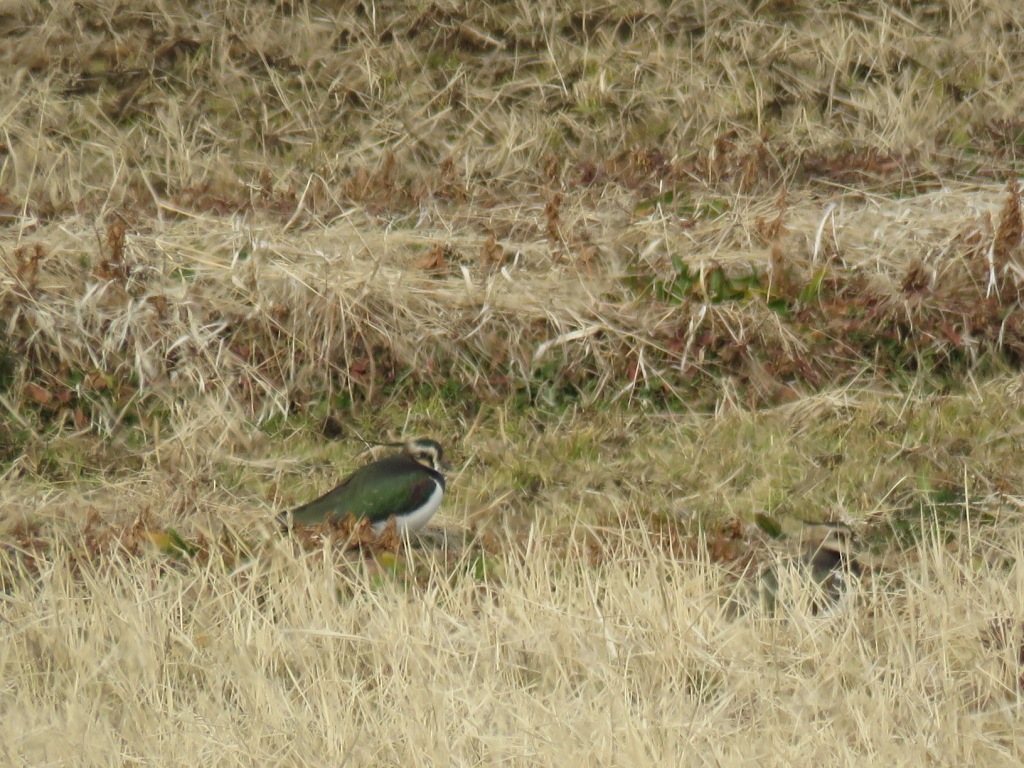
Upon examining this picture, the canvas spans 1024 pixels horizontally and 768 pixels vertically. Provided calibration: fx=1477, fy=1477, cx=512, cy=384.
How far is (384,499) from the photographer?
225 inches

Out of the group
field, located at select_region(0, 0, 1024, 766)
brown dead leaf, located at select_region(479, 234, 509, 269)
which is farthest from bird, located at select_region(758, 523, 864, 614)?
brown dead leaf, located at select_region(479, 234, 509, 269)

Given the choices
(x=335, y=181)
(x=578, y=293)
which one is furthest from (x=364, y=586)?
(x=335, y=181)

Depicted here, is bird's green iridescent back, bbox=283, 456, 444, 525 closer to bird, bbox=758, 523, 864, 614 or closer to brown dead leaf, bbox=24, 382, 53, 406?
bird, bbox=758, 523, 864, 614

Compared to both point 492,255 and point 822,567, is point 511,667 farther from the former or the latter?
point 492,255

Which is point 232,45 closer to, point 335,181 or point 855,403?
point 335,181

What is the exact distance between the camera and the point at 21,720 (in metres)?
4.18

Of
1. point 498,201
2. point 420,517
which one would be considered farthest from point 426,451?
point 498,201

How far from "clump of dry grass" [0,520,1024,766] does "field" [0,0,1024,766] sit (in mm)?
19

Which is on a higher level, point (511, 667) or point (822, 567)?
point (511, 667)

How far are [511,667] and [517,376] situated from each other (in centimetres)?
298

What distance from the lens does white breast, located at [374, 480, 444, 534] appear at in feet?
18.6

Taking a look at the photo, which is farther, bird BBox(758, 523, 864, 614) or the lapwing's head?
the lapwing's head

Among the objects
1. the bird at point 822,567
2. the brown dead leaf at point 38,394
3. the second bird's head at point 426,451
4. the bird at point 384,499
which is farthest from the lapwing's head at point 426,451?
the brown dead leaf at point 38,394

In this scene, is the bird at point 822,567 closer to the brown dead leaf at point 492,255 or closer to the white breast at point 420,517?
the white breast at point 420,517
